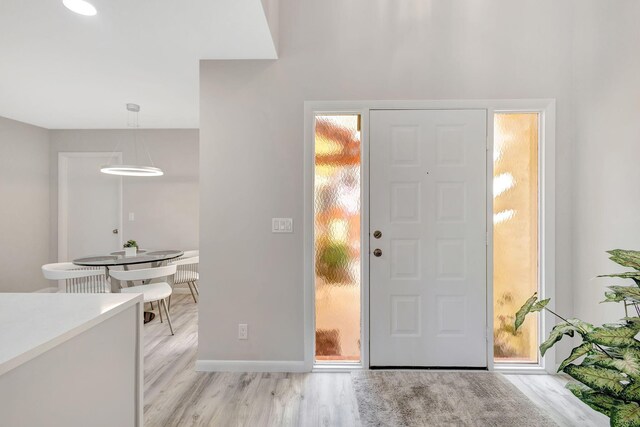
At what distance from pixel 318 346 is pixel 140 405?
139 centimetres

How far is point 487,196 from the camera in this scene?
229 cm

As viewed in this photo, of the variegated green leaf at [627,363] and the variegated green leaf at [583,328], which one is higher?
the variegated green leaf at [583,328]

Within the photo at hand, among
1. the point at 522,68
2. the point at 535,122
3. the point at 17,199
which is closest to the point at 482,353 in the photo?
the point at 535,122

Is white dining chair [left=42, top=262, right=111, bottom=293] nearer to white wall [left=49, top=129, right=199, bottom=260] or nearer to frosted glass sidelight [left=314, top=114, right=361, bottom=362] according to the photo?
white wall [left=49, top=129, right=199, bottom=260]

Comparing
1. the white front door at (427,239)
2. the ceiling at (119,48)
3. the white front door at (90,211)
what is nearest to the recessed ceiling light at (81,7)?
the ceiling at (119,48)

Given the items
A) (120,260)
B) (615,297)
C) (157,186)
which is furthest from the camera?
(157,186)

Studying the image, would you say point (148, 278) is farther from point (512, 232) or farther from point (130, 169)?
point (512, 232)

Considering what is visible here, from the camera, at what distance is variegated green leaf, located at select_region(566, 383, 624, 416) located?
1110 millimetres

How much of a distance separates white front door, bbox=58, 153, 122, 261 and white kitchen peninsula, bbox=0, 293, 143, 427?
380 centimetres

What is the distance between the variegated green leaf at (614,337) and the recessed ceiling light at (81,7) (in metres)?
2.95

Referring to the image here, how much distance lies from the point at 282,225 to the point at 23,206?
413 cm

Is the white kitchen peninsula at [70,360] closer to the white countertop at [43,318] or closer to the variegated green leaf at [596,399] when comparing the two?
the white countertop at [43,318]

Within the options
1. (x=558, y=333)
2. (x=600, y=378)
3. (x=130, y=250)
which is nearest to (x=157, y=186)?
(x=130, y=250)

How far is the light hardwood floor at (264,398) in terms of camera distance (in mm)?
Answer: 1788
